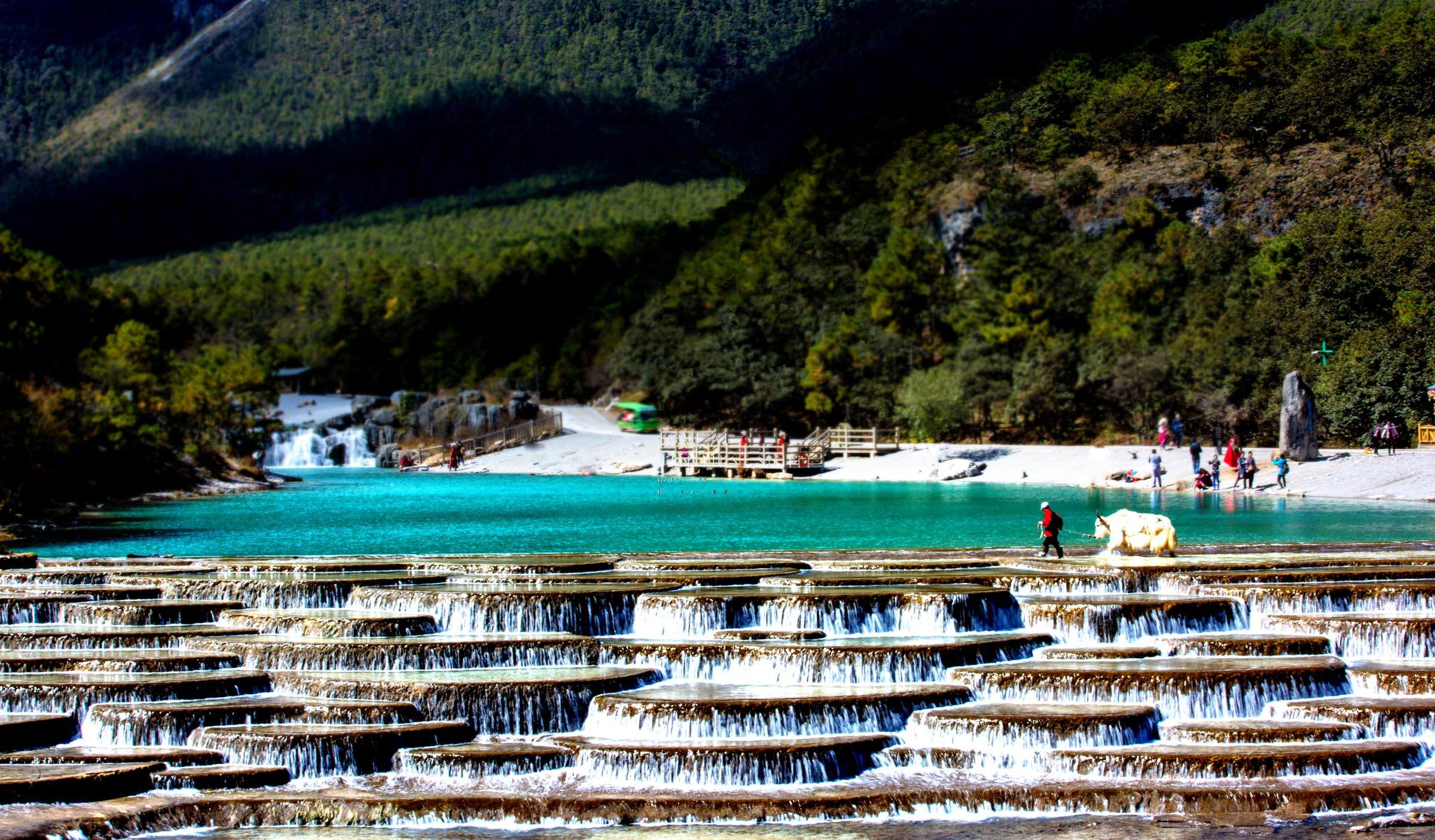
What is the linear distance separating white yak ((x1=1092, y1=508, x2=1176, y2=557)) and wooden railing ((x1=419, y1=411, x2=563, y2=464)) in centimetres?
9395

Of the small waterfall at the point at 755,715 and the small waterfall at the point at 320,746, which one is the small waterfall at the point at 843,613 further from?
the small waterfall at the point at 320,746

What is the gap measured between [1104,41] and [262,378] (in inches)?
4366

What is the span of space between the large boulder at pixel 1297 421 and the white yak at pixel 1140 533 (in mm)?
37741

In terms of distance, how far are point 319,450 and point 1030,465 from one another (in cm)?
8021

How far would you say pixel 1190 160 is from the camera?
430 feet

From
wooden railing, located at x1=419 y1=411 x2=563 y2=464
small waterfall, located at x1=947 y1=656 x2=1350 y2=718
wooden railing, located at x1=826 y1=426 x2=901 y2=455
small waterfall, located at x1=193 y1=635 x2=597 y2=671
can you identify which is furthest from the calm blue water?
wooden railing, located at x1=419 y1=411 x2=563 y2=464

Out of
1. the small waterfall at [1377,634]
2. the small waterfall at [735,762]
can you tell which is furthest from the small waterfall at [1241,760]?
the small waterfall at [1377,634]

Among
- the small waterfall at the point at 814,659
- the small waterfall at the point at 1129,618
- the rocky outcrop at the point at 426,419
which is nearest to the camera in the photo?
→ the small waterfall at the point at 814,659

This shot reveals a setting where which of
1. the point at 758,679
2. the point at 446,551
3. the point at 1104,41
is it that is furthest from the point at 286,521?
the point at 1104,41

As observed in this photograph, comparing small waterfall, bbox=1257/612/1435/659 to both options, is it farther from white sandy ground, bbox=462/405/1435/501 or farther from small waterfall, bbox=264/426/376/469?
small waterfall, bbox=264/426/376/469

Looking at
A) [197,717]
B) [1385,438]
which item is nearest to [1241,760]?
[197,717]

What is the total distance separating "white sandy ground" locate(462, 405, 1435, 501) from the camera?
67625 millimetres

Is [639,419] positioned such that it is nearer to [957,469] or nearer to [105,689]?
[957,469]

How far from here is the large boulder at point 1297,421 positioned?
71.6 metres
